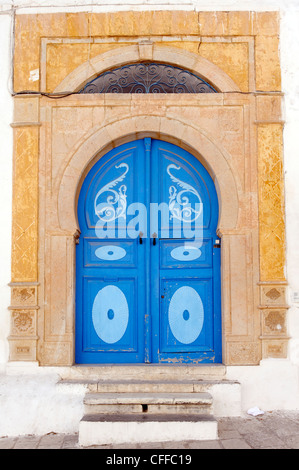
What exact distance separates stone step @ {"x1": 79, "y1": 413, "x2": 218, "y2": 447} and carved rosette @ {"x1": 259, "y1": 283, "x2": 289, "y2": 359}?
114 centimetres

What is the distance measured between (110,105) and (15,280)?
87.0 inches

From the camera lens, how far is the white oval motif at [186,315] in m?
5.39

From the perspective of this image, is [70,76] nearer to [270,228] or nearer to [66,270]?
[66,270]

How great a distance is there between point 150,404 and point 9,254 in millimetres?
2189

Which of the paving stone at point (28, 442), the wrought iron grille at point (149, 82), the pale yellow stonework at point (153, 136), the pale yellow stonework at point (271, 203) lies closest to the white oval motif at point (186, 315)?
the pale yellow stonework at point (153, 136)

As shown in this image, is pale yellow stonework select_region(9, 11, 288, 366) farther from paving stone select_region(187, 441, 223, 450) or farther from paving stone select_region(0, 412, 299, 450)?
paving stone select_region(187, 441, 223, 450)

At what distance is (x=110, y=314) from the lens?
5406 millimetres

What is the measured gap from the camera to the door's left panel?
5.37 meters

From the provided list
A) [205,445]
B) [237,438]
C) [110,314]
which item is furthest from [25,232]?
[237,438]

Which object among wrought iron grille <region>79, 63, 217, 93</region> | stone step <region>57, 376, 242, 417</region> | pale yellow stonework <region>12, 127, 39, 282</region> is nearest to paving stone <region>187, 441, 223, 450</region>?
stone step <region>57, 376, 242, 417</region>

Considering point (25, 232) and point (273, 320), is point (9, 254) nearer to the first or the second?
point (25, 232)

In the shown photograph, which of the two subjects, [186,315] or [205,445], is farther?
[186,315]

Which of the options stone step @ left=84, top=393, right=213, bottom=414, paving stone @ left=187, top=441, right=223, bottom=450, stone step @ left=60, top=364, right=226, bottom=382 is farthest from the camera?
stone step @ left=60, top=364, right=226, bottom=382
